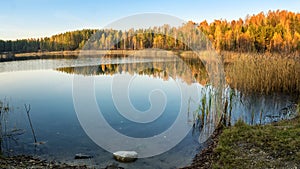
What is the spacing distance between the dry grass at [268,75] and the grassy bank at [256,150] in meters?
5.30

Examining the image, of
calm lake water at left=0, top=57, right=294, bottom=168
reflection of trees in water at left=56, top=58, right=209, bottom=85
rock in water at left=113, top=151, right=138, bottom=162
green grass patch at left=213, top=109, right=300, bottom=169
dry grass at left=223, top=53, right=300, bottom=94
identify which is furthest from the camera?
reflection of trees in water at left=56, top=58, right=209, bottom=85

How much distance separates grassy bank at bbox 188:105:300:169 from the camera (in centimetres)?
368

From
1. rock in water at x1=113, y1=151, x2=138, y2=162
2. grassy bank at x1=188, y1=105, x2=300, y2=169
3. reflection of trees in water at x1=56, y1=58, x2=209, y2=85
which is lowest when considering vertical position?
rock in water at x1=113, y1=151, x2=138, y2=162

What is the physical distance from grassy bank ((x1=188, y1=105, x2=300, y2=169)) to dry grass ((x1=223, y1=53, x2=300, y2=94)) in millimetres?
5302

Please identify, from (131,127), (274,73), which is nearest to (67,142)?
(131,127)

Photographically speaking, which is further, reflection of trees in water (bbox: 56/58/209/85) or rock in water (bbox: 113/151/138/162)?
reflection of trees in water (bbox: 56/58/209/85)

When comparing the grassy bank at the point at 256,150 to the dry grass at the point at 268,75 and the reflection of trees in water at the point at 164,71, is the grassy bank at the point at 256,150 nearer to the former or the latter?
the dry grass at the point at 268,75

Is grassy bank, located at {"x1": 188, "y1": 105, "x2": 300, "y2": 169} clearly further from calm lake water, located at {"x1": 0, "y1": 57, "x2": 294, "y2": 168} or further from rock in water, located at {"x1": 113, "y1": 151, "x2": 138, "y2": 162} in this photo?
rock in water, located at {"x1": 113, "y1": 151, "x2": 138, "y2": 162}

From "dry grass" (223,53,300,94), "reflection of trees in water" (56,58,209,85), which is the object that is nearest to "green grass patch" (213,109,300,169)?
"dry grass" (223,53,300,94)

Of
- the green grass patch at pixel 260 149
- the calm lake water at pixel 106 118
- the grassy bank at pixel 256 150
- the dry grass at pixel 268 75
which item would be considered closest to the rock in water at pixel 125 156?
the calm lake water at pixel 106 118

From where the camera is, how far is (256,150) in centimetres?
412

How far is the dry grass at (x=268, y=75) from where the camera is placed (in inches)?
382

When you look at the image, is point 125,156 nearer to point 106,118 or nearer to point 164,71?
point 106,118

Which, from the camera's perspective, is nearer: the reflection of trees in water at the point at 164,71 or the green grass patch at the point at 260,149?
the green grass patch at the point at 260,149
